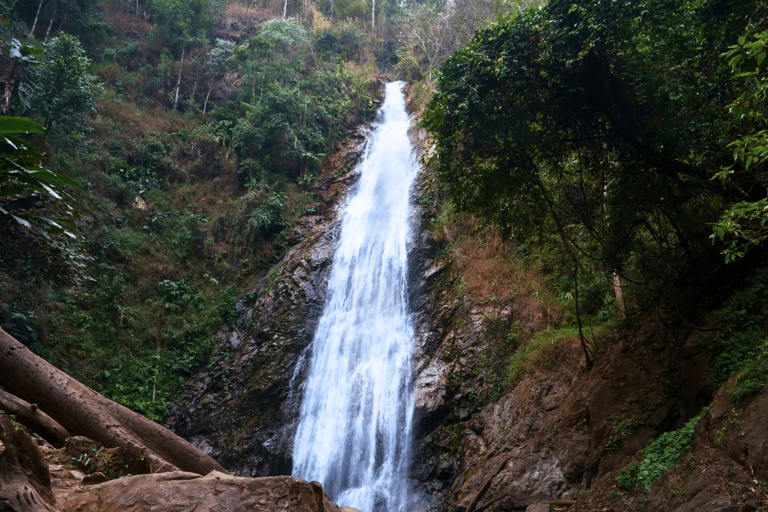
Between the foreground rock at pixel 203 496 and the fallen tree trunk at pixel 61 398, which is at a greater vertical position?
the fallen tree trunk at pixel 61 398

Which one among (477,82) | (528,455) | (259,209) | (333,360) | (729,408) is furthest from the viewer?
(259,209)

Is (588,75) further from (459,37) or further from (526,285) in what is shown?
(459,37)

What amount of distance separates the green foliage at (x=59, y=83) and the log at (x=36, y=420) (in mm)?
12875

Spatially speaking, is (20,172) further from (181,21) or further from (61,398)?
(181,21)

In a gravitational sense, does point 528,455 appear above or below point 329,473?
above

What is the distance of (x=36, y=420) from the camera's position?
5.12 m

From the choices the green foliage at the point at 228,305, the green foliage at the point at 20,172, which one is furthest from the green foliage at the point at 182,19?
the green foliage at the point at 20,172

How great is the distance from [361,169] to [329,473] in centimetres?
1240

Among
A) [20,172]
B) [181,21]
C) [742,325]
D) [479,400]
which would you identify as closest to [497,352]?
[479,400]

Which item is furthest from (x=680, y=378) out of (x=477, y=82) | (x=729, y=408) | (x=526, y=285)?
(x=526, y=285)

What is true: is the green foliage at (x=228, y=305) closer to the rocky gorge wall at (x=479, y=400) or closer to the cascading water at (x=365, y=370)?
the rocky gorge wall at (x=479, y=400)

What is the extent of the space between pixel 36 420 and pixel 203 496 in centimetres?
286

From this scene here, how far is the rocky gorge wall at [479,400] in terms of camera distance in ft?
17.8

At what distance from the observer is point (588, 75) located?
643cm
